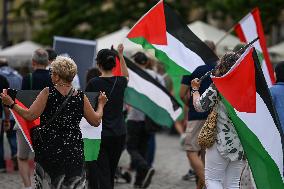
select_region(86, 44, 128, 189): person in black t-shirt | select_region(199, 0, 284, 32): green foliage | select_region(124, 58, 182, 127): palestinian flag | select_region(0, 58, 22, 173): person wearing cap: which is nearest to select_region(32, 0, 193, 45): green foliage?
select_region(199, 0, 284, 32): green foliage

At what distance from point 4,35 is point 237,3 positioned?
9528mm

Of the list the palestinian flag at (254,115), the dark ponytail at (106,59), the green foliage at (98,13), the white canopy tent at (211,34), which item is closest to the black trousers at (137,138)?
the dark ponytail at (106,59)

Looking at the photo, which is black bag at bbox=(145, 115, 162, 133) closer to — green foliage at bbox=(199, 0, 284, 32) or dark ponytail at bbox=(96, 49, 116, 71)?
dark ponytail at bbox=(96, 49, 116, 71)

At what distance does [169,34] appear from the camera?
10500mm

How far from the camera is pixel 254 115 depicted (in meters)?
7.91

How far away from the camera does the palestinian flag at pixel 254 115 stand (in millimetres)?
7836

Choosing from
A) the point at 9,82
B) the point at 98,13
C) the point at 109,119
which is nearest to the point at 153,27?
the point at 109,119

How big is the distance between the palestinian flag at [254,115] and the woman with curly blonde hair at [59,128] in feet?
4.48

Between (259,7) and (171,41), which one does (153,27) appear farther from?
(259,7)

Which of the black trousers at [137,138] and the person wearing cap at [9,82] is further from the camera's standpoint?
the black trousers at [137,138]

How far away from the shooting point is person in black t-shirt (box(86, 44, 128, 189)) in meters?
8.91

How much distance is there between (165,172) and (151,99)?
261 centimetres

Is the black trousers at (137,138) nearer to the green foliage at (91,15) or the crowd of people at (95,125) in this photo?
the crowd of people at (95,125)

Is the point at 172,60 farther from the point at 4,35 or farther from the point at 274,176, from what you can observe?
the point at 4,35
